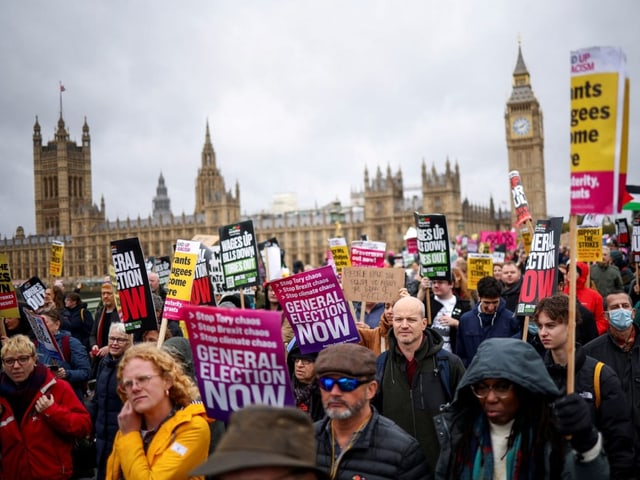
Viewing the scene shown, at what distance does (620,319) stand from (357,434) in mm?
1991

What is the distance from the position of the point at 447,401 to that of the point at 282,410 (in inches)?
74.2

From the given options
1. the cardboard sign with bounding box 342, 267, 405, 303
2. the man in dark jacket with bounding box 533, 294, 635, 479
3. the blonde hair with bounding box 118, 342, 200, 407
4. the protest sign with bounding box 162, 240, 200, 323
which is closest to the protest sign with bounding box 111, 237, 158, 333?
the protest sign with bounding box 162, 240, 200, 323

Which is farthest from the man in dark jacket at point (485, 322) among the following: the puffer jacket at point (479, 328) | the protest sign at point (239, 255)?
the protest sign at point (239, 255)

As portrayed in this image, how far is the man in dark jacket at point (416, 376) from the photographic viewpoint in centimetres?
354

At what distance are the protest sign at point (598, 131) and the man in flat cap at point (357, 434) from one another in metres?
1.10

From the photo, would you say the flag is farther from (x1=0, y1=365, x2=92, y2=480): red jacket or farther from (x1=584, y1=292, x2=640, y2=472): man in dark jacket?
(x1=0, y1=365, x2=92, y2=480): red jacket

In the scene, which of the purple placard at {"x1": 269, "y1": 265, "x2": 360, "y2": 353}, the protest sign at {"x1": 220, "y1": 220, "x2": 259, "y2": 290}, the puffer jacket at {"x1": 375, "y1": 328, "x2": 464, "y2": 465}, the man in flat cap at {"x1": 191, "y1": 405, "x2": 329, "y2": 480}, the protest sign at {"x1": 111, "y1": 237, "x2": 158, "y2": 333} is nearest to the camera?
the man in flat cap at {"x1": 191, "y1": 405, "x2": 329, "y2": 480}

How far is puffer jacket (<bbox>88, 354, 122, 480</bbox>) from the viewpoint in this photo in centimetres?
390

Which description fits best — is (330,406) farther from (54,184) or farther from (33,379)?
(54,184)

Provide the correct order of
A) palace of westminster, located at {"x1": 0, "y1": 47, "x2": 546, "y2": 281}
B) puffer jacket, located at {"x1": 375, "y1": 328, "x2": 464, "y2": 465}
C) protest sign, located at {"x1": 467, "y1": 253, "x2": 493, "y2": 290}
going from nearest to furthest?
puffer jacket, located at {"x1": 375, "y1": 328, "x2": 464, "y2": 465} < protest sign, located at {"x1": 467, "y1": 253, "x2": 493, "y2": 290} < palace of westminster, located at {"x1": 0, "y1": 47, "x2": 546, "y2": 281}

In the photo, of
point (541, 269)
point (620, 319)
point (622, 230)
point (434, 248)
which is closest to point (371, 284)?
point (434, 248)

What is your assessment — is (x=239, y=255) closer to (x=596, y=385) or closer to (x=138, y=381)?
(x=138, y=381)

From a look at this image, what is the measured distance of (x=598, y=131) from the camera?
2746mm

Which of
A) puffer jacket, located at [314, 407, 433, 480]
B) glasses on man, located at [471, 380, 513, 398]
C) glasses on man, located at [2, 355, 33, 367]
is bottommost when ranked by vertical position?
puffer jacket, located at [314, 407, 433, 480]
